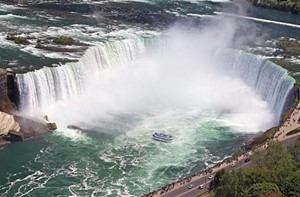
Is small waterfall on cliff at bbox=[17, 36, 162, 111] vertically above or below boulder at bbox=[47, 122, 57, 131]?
above

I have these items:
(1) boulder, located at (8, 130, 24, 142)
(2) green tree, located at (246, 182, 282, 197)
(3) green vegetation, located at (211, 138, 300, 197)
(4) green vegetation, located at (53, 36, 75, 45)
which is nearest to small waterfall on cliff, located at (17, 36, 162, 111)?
(4) green vegetation, located at (53, 36, 75, 45)

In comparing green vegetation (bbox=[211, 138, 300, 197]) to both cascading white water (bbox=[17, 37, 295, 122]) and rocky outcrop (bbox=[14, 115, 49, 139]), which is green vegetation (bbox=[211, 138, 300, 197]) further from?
rocky outcrop (bbox=[14, 115, 49, 139])

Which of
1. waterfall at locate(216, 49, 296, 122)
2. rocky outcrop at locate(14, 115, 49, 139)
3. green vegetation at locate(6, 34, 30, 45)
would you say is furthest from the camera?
green vegetation at locate(6, 34, 30, 45)

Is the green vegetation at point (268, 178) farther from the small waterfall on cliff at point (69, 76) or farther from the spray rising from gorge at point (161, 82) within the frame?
the small waterfall on cliff at point (69, 76)

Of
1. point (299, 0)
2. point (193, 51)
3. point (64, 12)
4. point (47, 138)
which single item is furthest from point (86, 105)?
→ point (299, 0)

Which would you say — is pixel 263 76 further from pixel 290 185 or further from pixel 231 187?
pixel 231 187

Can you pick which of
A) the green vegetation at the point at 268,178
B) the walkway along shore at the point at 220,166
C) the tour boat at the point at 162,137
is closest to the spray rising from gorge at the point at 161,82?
the walkway along shore at the point at 220,166
